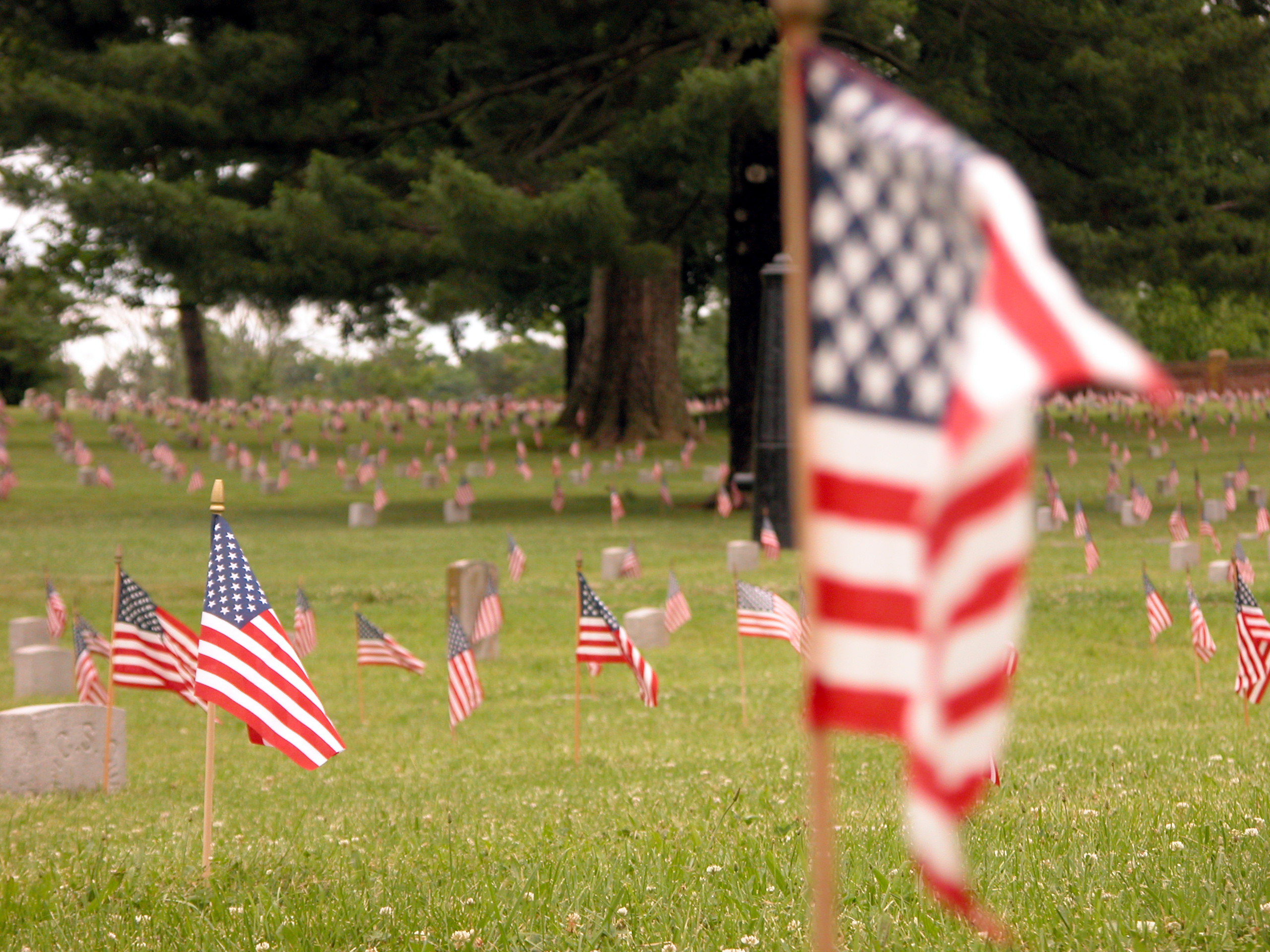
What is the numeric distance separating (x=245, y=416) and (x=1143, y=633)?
149ft

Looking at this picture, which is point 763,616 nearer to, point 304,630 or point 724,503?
point 304,630

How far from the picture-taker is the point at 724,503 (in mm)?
27906

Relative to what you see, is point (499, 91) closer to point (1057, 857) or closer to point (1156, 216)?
point (1156, 216)

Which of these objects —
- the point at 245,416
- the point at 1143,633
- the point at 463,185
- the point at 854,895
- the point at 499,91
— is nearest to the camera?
the point at 854,895

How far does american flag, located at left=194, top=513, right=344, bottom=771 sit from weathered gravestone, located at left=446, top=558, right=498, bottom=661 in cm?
894

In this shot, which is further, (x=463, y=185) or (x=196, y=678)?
(x=463, y=185)

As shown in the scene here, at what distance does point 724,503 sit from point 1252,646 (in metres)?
18.5

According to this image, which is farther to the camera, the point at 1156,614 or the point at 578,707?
the point at 1156,614

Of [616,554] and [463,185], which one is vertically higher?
[463,185]

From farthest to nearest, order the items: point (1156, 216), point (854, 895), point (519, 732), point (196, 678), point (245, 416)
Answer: point (245, 416) → point (1156, 216) → point (519, 732) → point (196, 678) → point (854, 895)

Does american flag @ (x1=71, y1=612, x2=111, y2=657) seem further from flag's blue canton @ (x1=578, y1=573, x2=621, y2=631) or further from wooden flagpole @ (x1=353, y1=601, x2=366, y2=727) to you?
flag's blue canton @ (x1=578, y1=573, x2=621, y2=631)

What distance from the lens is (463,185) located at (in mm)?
22984

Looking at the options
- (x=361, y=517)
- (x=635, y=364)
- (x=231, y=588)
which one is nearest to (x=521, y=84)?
(x=361, y=517)

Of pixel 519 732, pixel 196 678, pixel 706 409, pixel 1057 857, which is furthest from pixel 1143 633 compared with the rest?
pixel 706 409
